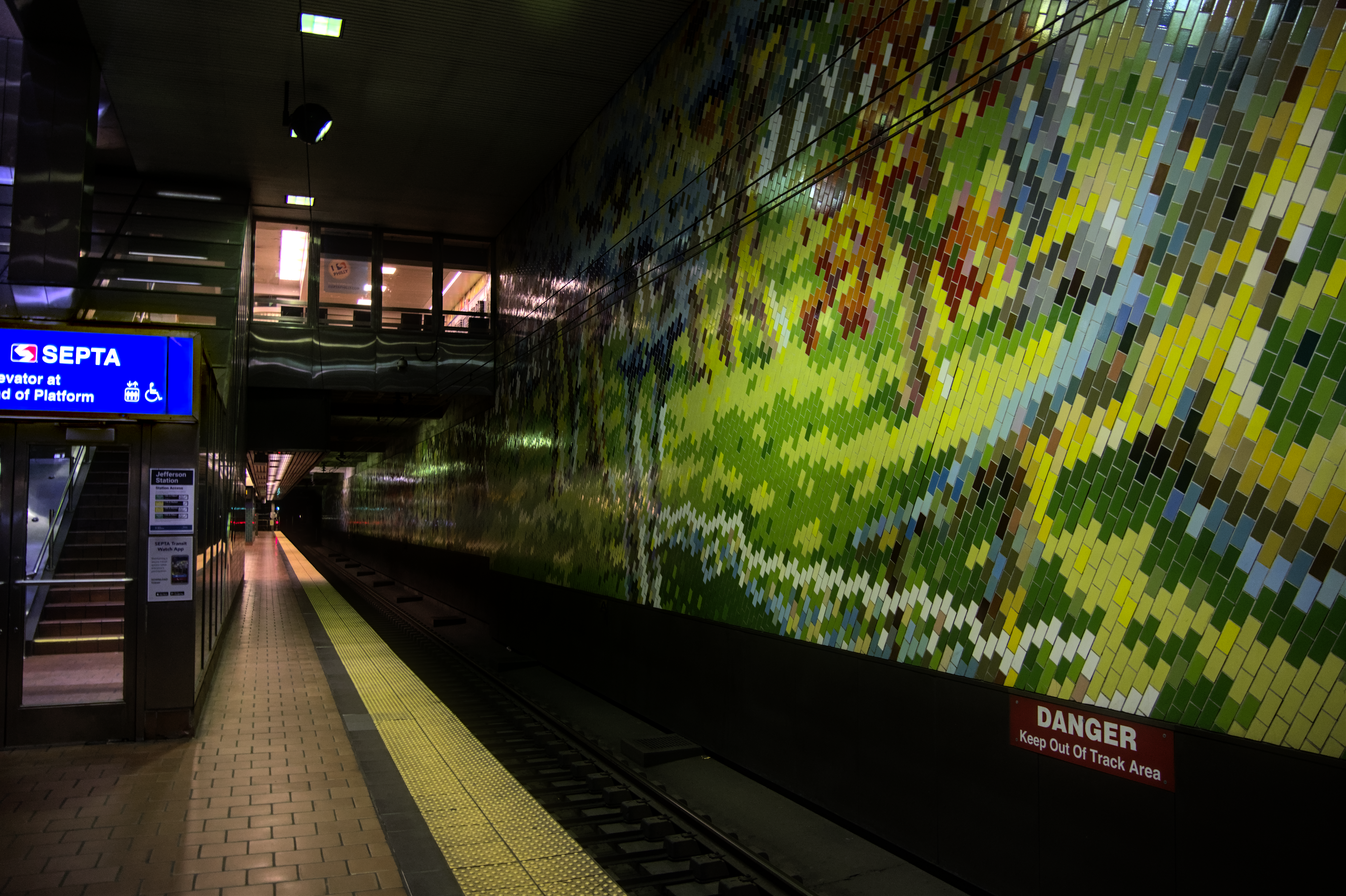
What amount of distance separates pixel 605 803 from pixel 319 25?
706cm

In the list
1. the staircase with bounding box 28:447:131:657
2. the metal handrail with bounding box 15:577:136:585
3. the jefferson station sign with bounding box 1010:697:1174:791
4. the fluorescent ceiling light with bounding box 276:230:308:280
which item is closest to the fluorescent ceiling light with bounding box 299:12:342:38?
the staircase with bounding box 28:447:131:657

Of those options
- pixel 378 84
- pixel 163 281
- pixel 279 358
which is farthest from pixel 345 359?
pixel 378 84

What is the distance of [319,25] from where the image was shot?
8.12m

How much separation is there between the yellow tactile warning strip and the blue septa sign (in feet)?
9.46

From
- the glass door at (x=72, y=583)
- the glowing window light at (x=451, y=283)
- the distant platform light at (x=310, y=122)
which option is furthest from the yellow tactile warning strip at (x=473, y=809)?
the glowing window light at (x=451, y=283)

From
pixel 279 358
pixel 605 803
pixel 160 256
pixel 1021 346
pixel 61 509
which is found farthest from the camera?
pixel 279 358

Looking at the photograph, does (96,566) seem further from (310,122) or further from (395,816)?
(310,122)

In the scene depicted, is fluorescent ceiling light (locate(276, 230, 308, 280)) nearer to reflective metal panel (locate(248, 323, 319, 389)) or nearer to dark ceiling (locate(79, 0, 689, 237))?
reflective metal panel (locate(248, 323, 319, 389))

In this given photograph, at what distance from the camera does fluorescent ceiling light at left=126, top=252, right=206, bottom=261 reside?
40.5ft

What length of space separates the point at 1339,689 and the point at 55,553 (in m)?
7.11

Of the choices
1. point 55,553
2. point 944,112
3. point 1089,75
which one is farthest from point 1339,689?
point 55,553

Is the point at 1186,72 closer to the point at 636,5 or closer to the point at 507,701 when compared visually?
the point at 636,5

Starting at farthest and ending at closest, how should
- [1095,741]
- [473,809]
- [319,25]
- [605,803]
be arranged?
1. [319,25]
2. [605,803]
3. [473,809]
4. [1095,741]

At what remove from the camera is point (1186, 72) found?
332 centimetres
